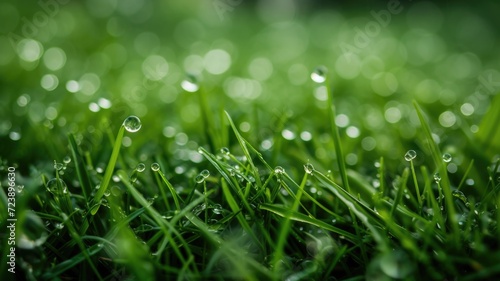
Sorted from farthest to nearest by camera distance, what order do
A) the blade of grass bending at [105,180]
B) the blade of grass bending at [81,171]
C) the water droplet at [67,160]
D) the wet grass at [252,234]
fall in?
the water droplet at [67,160], the blade of grass bending at [81,171], the blade of grass bending at [105,180], the wet grass at [252,234]

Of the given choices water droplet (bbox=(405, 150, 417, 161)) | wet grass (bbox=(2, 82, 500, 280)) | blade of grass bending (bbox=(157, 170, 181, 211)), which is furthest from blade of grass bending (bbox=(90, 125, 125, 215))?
water droplet (bbox=(405, 150, 417, 161))

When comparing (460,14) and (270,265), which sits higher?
(460,14)

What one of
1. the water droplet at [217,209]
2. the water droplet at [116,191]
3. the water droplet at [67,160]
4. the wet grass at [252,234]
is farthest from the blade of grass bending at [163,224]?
the water droplet at [67,160]

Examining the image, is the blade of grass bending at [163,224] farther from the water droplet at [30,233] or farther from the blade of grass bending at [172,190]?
the water droplet at [30,233]

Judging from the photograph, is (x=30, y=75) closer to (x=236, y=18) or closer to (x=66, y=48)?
(x=66, y=48)

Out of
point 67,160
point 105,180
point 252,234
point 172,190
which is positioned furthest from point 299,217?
point 67,160

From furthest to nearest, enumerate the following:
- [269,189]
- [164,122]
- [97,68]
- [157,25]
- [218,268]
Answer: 1. [157,25]
2. [97,68]
3. [164,122]
4. [269,189]
5. [218,268]

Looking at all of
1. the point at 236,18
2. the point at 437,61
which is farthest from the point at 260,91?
the point at 236,18
